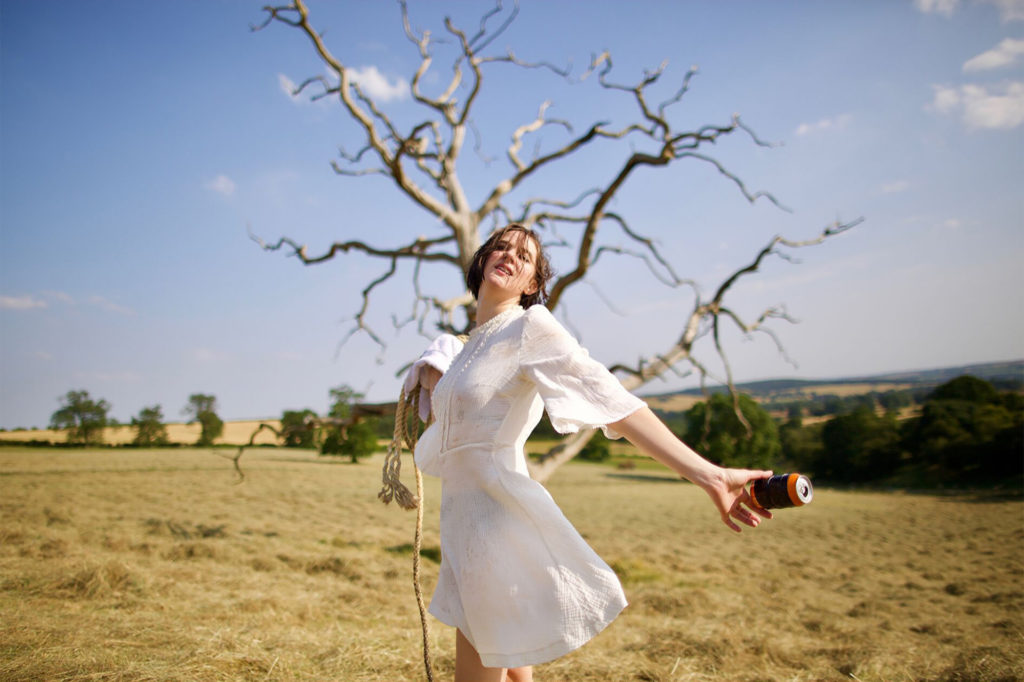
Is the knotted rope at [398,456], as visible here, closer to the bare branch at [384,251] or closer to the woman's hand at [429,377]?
the woman's hand at [429,377]

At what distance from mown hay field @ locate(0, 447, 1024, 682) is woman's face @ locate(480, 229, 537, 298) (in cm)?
256

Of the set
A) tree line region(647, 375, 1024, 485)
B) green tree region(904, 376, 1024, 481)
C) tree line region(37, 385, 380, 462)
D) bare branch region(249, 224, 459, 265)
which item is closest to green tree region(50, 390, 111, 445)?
tree line region(37, 385, 380, 462)

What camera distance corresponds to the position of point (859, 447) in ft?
135

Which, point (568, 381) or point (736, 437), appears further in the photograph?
point (736, 437)

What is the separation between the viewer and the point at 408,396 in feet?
7.66

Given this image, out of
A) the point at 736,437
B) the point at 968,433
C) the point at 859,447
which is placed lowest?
the point at 859,447

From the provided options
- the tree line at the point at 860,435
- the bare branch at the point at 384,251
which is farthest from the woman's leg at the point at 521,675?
the tree line at the point at 860,435

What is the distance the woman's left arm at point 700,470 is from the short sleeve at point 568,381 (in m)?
0.05

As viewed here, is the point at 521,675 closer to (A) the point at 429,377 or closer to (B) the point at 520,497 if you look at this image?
(B) the point at 520,497

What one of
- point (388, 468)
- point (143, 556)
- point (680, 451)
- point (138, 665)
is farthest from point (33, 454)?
point (680, 451)

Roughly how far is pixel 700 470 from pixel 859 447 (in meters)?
48.1

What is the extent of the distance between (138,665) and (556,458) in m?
4.31

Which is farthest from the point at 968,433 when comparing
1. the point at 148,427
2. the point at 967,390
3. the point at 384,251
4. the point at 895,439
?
the point at 148,427

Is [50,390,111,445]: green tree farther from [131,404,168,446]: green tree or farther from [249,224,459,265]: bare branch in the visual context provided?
[249,224,459,265]: bare branch
